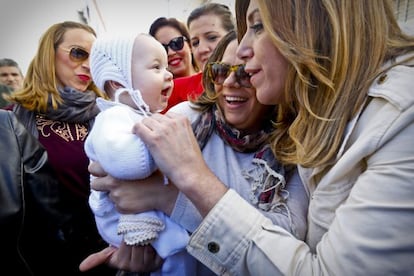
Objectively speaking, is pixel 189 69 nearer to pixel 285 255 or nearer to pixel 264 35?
pixel 264 35

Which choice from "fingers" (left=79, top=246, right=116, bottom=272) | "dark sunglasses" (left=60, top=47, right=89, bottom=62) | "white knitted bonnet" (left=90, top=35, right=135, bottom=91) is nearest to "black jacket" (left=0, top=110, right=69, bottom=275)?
"fingers" (left=79, top=246, right=116, bottom=272)

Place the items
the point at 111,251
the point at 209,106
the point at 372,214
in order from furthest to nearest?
the point at 209,106
the point at 111,251
the point at 372,214

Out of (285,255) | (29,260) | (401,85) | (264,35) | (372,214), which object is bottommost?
(29,260)

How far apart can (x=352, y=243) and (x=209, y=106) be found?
770mm

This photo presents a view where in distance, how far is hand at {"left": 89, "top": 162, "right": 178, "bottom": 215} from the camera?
0.88 metres

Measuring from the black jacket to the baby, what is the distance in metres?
0.28

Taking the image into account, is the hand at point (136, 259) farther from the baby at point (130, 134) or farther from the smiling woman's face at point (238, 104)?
the smiling woman's face at point (238, 104)

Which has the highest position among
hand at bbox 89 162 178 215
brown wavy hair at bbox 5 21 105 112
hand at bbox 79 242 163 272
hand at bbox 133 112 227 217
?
brown wavy hair at bbox 5 21 105 112

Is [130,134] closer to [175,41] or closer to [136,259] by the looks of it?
[136,259]

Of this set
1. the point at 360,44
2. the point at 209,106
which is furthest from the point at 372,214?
the point at 209,106

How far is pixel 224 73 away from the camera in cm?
109

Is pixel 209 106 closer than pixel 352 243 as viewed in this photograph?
No

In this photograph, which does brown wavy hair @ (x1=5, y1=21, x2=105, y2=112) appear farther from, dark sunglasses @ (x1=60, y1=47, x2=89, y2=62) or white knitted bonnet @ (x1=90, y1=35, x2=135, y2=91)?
white knitted bonnet @ (x1=90, y1=35, x2=135, y2=91)

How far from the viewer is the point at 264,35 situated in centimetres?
83
